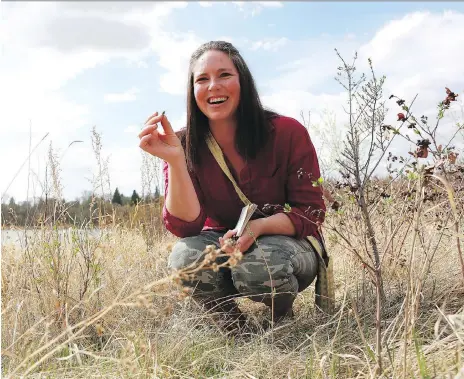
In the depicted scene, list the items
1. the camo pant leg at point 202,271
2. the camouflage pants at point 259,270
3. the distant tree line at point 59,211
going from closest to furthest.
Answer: the camouflage pants at point 259,270, the camo pant leg at point 202,271, the distant tree line at point 59,211

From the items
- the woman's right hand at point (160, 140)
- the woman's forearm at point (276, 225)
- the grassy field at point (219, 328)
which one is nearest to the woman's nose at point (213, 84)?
the woman's right hand at point (160, 140)

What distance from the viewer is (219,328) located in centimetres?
236

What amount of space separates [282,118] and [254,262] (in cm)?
76

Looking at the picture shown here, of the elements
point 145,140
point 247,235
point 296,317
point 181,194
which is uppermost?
point 145,140

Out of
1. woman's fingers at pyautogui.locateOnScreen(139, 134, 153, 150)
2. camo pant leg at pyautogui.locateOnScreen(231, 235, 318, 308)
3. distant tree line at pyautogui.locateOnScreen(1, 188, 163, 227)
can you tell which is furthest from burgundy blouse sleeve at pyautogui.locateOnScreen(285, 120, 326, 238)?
distant tree line at pyautogui.locateOnScreen(1, 188, 163, 227)

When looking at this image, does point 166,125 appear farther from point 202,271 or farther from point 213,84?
point 202,271

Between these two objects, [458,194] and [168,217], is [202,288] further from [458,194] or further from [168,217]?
[458,194]

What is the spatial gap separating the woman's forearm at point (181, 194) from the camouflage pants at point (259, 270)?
13 cm

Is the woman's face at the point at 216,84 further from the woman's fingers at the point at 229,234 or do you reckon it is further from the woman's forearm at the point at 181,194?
the woman's fingers at the point at 229,234

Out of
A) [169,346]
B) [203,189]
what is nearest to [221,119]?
[203,189]

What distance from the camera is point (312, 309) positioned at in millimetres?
2859

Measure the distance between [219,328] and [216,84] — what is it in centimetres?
112

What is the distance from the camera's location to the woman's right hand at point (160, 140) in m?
Answer: 2.39

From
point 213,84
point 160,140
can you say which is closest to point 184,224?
point 160,140
